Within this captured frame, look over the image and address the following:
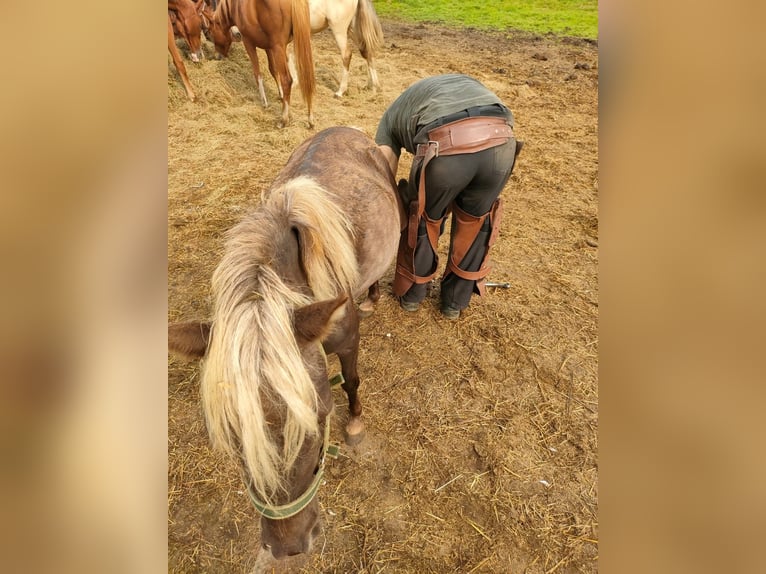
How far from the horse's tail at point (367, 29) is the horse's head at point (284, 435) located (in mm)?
6995

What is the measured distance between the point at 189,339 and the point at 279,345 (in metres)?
0.32

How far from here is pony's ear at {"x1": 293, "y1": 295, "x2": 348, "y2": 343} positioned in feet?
3.91

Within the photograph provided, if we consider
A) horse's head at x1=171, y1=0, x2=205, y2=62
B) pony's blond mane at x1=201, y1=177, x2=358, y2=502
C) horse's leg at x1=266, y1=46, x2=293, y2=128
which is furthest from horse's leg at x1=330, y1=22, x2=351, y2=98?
pony's blond mane at x1=201, y1=177, x2=358, y2=502

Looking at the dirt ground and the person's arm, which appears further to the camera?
the person's arm

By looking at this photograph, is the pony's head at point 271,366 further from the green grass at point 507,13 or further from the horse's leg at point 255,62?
the green grass at point 507,13

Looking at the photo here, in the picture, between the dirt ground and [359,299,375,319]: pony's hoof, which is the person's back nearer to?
[359,299,375,319]: pony's hoof

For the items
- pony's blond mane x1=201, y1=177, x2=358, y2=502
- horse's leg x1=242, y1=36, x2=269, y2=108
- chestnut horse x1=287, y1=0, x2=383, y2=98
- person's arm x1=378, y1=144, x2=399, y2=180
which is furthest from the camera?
chestnut horse x1=287, y1=0, x2=383, y2=98

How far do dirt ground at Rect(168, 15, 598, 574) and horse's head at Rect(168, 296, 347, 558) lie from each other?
2.18ft

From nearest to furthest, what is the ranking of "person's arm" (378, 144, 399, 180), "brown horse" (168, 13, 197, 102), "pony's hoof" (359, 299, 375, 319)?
"person's arm" (378, 144, 399, 180)
"pony's hoof" (359, 299, 375, 319)
"brown horse" (168, 13, 197, 102)

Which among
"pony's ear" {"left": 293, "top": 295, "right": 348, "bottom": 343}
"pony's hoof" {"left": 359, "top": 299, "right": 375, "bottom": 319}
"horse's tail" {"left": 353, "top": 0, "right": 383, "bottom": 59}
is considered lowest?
"pony's hoof" {"left": 359, "top": 299, "right": 375, "bottom": 319}
